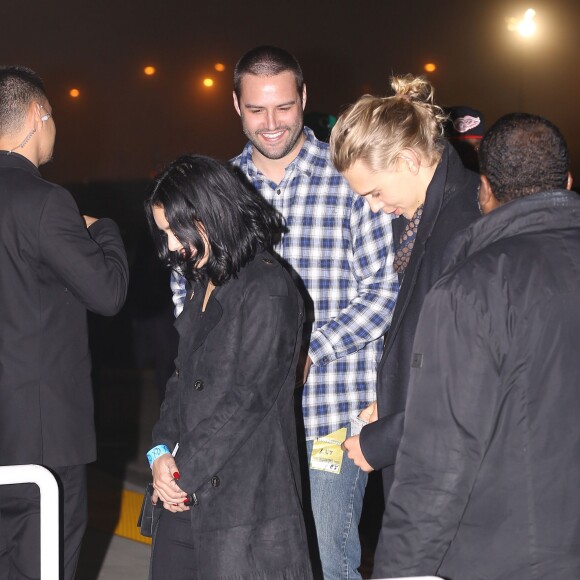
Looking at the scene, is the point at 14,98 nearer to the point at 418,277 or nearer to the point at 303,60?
the point at 418,277

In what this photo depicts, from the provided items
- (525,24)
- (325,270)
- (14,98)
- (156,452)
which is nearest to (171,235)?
(156,452)

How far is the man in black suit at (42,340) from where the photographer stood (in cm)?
240

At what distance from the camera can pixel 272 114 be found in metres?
2.66

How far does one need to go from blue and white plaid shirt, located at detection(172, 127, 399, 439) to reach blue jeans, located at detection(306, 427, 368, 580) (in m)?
0.15

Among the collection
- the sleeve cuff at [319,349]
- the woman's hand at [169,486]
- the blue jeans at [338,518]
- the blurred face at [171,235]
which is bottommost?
the blue jeans at [338,518]

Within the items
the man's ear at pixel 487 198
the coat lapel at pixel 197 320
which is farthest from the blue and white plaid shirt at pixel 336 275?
the man's ear at pixel 487 198

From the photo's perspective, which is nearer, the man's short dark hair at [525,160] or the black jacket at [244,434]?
the man's short dark hair at [525,160]

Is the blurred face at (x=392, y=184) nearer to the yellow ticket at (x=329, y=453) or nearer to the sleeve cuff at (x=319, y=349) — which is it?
the sleeve cuff at (x=319, y=349)

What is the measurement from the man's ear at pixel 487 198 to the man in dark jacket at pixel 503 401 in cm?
3

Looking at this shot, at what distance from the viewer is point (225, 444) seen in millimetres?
2061

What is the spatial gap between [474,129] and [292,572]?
205cm

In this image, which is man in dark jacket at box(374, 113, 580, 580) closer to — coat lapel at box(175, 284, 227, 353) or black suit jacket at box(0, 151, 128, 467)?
coat lapel at box(175, 284, 227, 353)

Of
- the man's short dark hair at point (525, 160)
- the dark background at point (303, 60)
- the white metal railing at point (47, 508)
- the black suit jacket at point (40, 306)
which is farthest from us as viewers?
the dark background at point (303, 60)

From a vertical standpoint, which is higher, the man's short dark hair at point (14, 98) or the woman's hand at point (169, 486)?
the man's short dark hair at point (14, 98)
